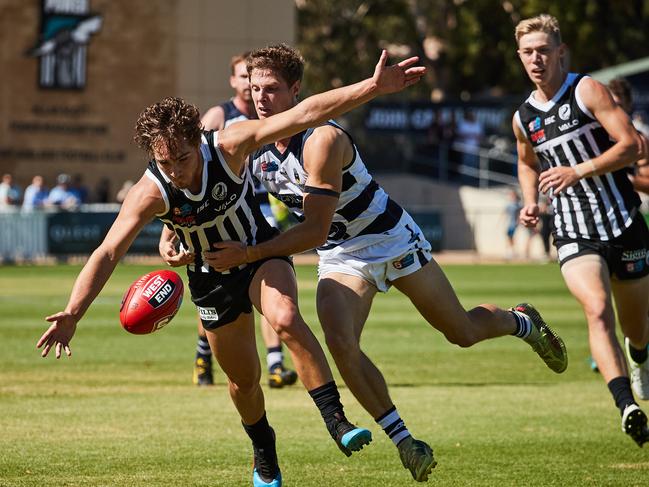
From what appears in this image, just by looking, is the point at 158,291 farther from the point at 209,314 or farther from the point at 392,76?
the point at 392,76

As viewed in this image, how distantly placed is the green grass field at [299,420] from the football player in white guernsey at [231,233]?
29.7 inches

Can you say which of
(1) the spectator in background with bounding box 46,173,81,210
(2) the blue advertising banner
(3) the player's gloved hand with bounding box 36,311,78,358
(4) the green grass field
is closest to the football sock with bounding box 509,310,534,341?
(4) the green grass field

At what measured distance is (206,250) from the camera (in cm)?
720

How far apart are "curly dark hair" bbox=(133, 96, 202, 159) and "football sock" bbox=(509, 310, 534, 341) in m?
3.02

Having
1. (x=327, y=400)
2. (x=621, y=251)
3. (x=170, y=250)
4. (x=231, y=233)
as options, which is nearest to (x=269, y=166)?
(x=231, y=233)

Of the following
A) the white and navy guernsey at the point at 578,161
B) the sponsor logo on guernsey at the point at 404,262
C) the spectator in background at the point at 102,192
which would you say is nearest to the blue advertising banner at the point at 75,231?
the spectator in background at the point at 102,192

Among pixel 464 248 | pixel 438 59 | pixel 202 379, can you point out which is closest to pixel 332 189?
pixel 202 379

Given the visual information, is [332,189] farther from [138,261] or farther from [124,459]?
[138,261]

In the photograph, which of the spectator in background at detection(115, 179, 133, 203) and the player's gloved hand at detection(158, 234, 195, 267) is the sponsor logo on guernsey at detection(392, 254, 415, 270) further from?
the spectator in background at detection(115, 179, 133, 203)

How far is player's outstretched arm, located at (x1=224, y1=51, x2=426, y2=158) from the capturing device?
6.77 meters

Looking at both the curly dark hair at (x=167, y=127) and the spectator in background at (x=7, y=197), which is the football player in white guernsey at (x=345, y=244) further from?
the spectator in background at (x=7, y=197)

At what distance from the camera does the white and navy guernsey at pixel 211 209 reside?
6898 millimetres

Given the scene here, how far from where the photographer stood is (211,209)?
276 inches

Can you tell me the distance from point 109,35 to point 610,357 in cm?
3302
